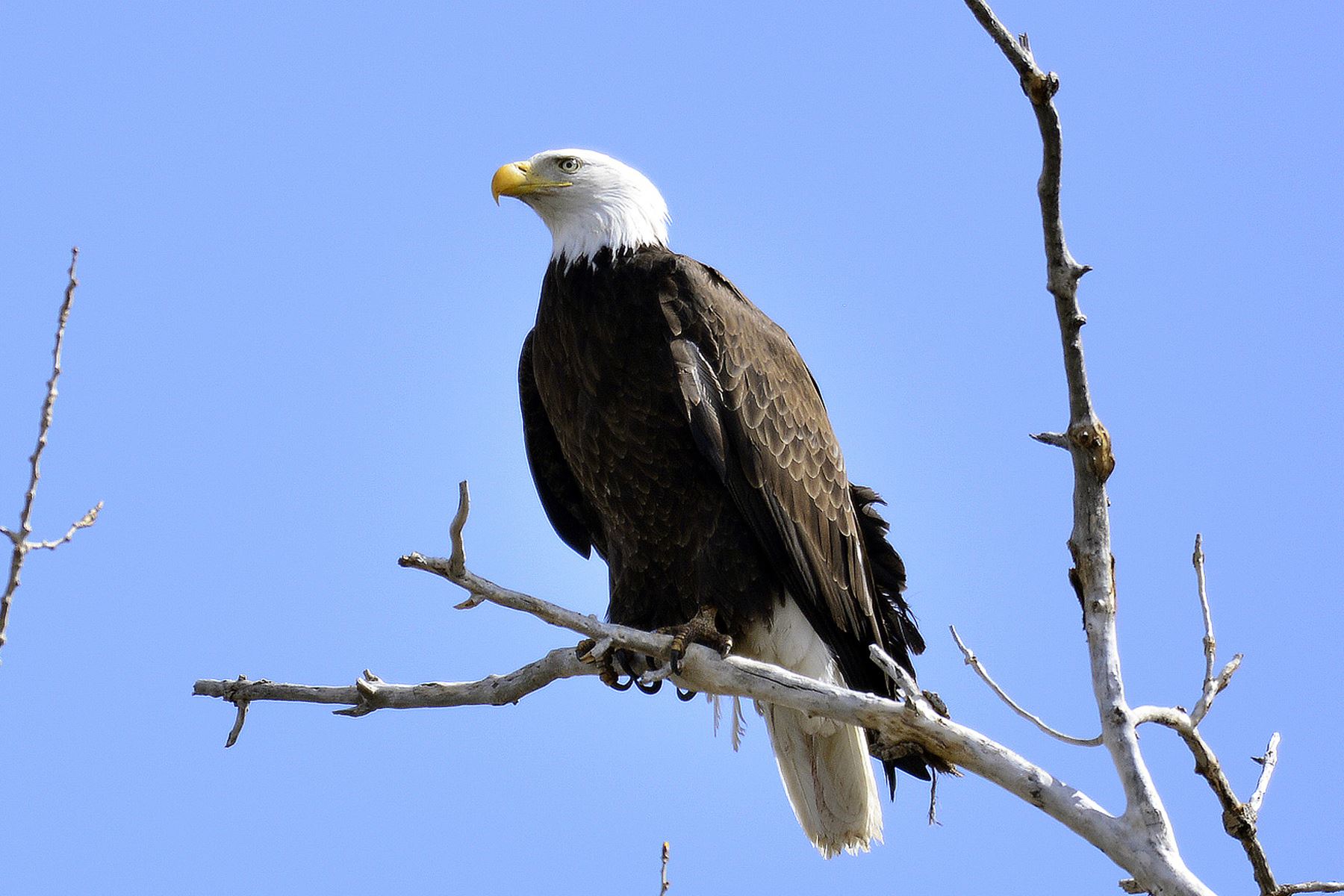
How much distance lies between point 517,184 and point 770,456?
153cm

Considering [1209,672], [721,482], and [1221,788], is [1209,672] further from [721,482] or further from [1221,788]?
[721,482]

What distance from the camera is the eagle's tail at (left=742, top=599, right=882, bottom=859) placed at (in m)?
5.18

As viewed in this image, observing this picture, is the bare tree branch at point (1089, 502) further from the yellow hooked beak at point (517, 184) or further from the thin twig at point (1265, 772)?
the yellow hooked beak at point (517, 184)

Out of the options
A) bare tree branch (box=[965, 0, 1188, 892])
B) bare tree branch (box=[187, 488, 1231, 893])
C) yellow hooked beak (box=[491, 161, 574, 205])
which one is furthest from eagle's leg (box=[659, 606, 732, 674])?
yellow hooked beak (box=[491, 161, 574, 205])

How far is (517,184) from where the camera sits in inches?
211

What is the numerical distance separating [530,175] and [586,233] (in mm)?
417

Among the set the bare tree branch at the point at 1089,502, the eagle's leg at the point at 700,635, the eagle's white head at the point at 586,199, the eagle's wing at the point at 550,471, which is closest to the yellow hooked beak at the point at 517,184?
the eagle's white head at the point at 586,199

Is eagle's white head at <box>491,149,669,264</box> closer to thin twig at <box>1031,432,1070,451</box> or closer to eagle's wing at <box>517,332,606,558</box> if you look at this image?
eagle's wing at <box>517,332,606,558</box>

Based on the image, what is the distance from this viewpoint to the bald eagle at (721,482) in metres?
4.70

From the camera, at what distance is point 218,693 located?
4.15 m

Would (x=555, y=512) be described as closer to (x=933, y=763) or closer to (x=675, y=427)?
(x=675, y=427)

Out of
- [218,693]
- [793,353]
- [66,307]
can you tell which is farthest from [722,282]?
[66,307]

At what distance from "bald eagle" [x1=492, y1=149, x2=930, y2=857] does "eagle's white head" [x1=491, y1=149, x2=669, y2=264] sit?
13 mm

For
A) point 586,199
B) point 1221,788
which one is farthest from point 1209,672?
point 586,199
